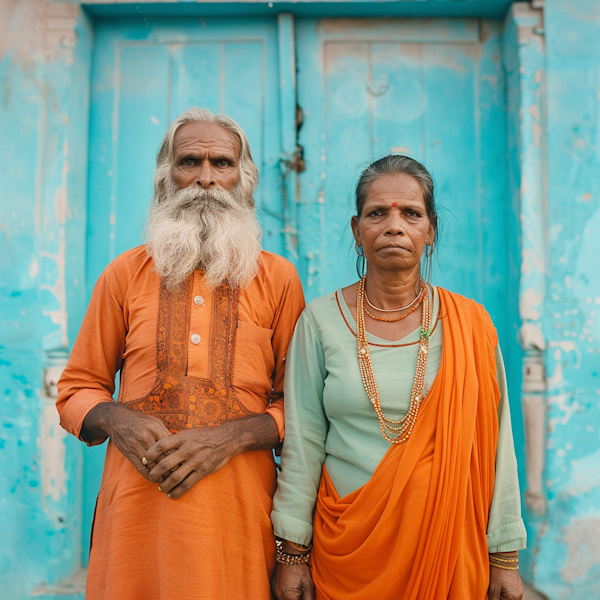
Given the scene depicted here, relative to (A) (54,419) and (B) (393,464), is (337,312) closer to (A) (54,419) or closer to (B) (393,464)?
(B) (393,464)

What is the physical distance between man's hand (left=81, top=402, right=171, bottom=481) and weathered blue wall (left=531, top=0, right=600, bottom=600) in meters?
1.82

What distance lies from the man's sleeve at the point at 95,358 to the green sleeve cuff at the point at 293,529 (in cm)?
69

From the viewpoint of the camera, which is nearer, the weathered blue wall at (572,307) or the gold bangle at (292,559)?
the gold bangle at (292,559)

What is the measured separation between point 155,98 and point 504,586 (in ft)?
9.02

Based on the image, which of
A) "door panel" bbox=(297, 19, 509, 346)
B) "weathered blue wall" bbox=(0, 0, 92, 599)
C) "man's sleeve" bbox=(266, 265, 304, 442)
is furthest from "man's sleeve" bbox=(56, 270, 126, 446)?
"door panel" bbox=(297, 19, 509, 346)

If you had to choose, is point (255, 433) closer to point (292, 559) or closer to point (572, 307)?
point (292, 559)

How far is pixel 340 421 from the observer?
1700 millimetres

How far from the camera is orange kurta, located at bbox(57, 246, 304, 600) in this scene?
1.59m

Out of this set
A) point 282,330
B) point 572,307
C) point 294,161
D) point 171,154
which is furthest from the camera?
point 294,161

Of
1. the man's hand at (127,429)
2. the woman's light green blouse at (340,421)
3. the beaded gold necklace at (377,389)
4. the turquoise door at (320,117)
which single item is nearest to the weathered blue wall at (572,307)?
the turquoise door at (320,117)

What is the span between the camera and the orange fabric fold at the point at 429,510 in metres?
1.51

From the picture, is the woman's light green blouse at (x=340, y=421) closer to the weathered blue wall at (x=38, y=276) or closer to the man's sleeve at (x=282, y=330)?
the man's sleeve at (x=282, y=330)

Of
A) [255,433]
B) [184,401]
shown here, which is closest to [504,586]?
[255,433]

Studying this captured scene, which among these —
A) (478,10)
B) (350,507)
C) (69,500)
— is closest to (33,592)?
(69,500)
